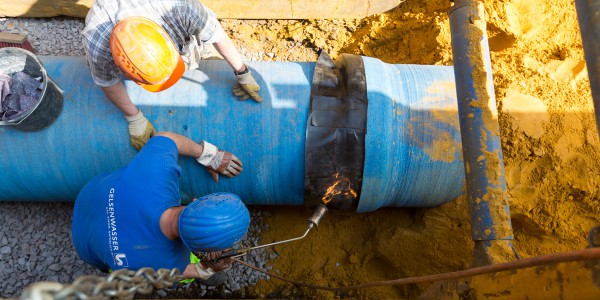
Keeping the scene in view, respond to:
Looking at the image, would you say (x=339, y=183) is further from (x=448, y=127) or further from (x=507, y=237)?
(x=507, y=237)

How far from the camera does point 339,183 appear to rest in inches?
120

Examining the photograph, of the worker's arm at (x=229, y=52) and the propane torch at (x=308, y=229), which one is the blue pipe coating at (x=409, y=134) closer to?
the propane torch at (x=308, y=229)

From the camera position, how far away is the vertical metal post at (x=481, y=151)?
7.33 feet

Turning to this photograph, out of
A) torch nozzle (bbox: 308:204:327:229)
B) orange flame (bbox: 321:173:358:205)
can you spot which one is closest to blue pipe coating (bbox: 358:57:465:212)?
orange flame (bbox: 321:173:358:205)

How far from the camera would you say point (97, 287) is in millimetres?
1138

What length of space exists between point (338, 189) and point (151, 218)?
4.48 feet

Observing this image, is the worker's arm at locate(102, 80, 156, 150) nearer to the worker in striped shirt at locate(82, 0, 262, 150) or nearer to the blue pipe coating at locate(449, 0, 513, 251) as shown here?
the worker in striped shirt at locate(82, 0, 262, 150)

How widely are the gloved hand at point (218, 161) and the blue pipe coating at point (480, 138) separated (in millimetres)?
1610

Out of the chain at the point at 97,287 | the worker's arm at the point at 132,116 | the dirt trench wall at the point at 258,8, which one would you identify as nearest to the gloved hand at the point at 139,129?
the worker's arm at the point at 132,116

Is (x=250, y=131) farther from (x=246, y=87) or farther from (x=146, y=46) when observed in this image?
(x=146, y=46)

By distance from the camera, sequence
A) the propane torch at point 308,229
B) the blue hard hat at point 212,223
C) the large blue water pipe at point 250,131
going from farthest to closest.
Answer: the large blue water pipe at point 250,131 → the propane torch at point 308,229 → the blue hard hat at point 212,223

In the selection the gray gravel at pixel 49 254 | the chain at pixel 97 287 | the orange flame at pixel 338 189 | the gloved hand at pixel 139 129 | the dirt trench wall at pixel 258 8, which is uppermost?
the dirt trench wall at pixel 258 8

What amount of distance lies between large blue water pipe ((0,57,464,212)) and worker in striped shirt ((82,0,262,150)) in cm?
17

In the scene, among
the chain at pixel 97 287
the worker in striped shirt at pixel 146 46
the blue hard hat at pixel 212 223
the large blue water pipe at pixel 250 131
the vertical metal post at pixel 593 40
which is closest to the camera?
the chain at pixel 97 287
